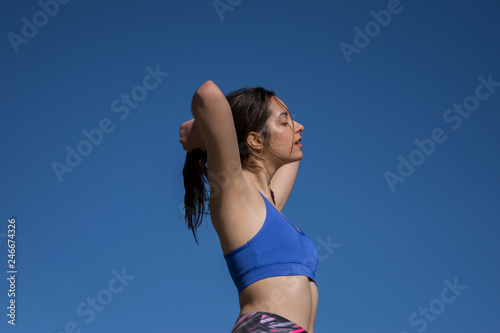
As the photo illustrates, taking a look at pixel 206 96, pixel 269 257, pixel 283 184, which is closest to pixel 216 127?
pixel 206 96

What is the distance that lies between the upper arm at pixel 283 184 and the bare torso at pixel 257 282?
57cm

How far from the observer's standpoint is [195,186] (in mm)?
1885

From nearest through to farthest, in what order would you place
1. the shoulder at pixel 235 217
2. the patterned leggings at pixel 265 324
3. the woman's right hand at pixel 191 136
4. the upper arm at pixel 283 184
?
the patterned leggings at pixel 265 324 → the shoulder at pixel 235 217 → the woman's right hand at pixel 191 136 → the upper arm at pixel 283 184

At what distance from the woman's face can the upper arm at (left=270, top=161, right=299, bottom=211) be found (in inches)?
15.5

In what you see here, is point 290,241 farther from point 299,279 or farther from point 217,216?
point 217,216

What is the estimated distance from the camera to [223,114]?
4.82 ft

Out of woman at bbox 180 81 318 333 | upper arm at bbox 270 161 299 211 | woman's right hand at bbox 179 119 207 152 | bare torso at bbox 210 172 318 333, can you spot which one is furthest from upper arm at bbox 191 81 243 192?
upper arm at bbox 270 161 299 211

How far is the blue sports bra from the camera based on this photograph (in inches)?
60.2

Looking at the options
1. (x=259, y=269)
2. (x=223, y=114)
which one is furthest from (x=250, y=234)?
(x=223, y=114)

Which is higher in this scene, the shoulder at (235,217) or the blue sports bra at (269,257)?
the shoulder at (235,217)

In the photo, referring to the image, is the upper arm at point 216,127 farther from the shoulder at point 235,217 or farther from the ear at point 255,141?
the ear at point 255,141

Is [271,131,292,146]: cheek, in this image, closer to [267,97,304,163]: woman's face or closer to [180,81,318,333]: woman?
[267,97,304,163]: woman's face

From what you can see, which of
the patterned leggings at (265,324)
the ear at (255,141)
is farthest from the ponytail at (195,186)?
the patterned leggings at (265,324)

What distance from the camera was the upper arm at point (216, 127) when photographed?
4.76ft
